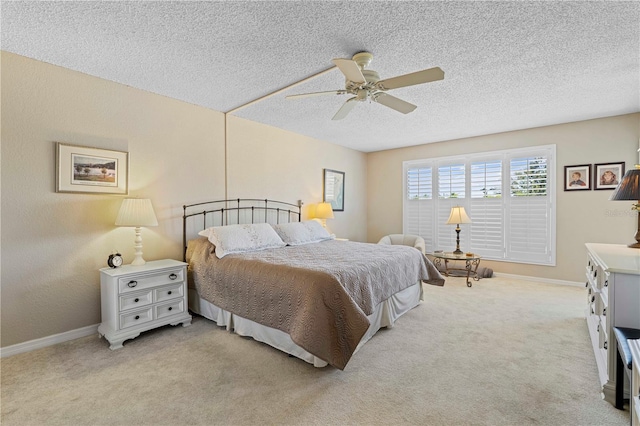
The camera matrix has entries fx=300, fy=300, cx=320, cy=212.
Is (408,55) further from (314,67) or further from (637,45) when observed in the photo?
(637,45)

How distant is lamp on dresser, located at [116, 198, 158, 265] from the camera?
9.64ft

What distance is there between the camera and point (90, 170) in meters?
2.99

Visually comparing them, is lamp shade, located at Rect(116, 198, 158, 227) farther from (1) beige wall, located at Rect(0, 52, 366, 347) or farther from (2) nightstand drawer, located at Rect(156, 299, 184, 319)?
(2) nightstand drawer, located at Rect(156, 299, 184, 319)

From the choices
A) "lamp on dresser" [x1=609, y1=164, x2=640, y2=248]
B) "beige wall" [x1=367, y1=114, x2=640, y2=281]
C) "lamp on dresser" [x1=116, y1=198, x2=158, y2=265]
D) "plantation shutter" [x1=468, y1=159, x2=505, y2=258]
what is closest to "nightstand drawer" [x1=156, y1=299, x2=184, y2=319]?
"lamp on dresser" [x1=116, y1=198, x2=158, y2=265]

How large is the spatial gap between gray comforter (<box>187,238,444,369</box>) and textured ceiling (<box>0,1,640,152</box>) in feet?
6.02

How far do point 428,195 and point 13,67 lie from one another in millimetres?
6049

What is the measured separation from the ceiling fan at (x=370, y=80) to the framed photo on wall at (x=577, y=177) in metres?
3.57

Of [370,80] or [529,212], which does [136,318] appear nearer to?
[370,80]

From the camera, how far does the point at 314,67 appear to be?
2.82 meters

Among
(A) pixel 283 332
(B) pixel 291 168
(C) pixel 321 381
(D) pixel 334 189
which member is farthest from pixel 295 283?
(D) pixel 334 189

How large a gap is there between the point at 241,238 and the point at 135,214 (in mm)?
1087

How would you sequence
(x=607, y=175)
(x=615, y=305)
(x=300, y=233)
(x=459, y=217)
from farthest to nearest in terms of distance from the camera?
(x=459, y=217) < (x=607, y=175) < (x=300, y=233) < (x=615, y=305)

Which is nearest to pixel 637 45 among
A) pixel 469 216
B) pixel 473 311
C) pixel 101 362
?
pixel 473 311

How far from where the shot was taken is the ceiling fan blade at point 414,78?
85.5 inches
